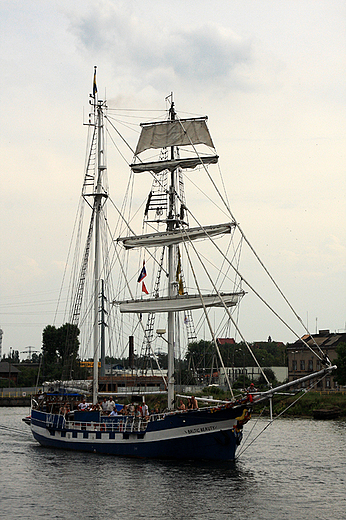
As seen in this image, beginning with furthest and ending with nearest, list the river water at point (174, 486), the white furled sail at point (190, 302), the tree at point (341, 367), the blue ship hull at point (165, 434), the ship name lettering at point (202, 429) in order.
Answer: the tree at point (341, 367), the white furled sail at point (190, 302), the ship name lettering at point (202, 429), the blue ship hull at point (165, 434), the river water at point (174, 486)

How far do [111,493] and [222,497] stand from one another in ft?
17.9

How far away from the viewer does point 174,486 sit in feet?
107

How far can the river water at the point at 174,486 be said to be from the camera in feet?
91.2

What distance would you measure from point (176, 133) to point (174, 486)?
28210 millimetres

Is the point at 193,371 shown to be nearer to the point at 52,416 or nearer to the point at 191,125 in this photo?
the point at 52,416

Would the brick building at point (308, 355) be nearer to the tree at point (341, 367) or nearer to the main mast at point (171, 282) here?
the tree at point (341, 367)

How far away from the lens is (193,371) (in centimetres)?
5506

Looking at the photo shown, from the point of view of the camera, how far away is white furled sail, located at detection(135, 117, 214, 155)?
167 feet

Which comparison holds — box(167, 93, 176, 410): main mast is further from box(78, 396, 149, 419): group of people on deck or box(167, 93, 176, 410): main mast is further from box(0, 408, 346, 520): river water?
box(0, 408, 346, 520): river water

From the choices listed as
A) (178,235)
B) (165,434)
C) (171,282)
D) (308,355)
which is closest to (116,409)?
(165,434)

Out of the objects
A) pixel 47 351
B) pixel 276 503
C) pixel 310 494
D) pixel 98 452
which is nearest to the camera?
pixel 276 503

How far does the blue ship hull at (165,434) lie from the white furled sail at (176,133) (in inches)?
866

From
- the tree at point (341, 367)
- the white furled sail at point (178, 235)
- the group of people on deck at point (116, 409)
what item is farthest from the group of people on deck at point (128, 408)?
the tree at point (341, 367)

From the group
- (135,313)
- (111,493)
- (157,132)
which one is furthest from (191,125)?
(111,493)
